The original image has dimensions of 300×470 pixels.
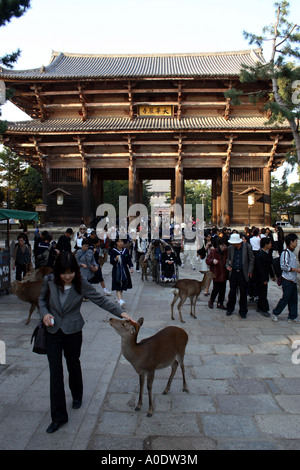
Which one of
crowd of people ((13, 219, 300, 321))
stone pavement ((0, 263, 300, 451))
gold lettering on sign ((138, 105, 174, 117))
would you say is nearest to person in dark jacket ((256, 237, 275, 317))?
crowd of people ((13, 219, 300, 321))

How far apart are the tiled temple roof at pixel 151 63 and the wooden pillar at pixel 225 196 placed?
24.5 feet

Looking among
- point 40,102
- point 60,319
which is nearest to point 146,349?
point 60,319

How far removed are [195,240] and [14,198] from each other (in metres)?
27.6

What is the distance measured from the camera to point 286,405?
12.0 ft

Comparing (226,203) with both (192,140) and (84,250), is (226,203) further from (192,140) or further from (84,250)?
(84,250)

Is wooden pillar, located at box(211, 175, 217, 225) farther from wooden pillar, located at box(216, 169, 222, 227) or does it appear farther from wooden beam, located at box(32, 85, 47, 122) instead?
wooden beam, located at box(32, 85, 47, 122)

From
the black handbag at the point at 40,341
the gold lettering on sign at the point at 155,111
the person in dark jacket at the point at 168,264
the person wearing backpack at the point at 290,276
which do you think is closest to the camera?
the black handbag at the point at 40,341

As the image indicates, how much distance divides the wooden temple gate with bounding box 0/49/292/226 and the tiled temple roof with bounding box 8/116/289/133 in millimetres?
58

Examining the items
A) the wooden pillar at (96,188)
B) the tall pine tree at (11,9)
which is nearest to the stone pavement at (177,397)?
the tall pine tree at (11,9)

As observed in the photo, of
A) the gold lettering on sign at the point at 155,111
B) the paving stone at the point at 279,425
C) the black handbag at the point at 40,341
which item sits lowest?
the paving stone at the point at 279,425

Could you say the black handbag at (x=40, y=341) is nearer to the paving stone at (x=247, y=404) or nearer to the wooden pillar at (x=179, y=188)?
the paving stone at (x=247, y=404)

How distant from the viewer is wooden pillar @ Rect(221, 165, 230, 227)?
21034 millimetres

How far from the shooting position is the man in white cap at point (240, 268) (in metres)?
7.15

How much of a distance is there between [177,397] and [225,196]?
18.3 meters
